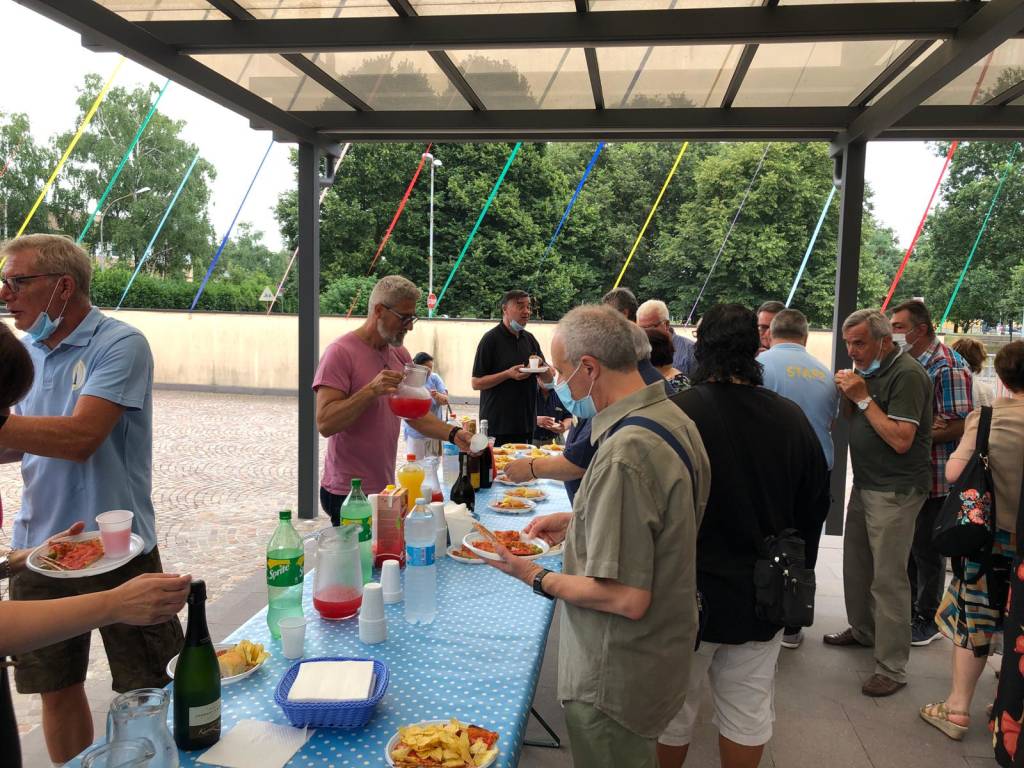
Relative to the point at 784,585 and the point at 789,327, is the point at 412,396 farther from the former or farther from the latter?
the point at 789,327

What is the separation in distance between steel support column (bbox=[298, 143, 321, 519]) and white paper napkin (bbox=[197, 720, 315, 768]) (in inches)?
162

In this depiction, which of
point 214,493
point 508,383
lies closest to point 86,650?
point 508,383

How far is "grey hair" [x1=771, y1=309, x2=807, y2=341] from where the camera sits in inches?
139

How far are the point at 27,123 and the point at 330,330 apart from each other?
26905 millimetres

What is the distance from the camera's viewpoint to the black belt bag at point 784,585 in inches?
75.3

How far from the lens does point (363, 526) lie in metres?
2.01

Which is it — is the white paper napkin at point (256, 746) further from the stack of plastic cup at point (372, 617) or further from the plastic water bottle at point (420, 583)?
the plastic water bottle at point (420, 583)

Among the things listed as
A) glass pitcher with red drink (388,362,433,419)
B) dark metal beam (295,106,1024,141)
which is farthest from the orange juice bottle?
dark metal beam (295,106,1024,141)

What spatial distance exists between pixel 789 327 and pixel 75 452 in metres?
3.14

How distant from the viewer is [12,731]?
1.52 meters

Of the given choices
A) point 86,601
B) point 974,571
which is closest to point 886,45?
point 974,571

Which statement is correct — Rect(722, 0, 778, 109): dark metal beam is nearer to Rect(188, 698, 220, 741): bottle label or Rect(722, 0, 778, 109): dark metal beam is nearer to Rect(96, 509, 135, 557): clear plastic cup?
Rect(96, 509, 135, 557): clear plastic cup

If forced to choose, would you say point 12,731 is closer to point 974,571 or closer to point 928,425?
point 974,571

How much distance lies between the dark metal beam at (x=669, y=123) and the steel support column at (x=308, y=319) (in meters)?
0.40
